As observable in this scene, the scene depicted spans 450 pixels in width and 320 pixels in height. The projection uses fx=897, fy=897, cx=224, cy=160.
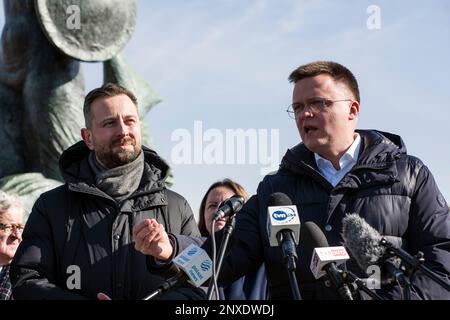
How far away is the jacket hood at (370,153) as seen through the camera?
13.8 ft

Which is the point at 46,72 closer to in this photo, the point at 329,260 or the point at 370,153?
the point at 370,153

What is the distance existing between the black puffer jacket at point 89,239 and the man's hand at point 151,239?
543mm

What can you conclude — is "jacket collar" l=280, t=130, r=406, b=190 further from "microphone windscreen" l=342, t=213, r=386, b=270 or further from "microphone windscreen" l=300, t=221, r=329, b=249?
"microphone windscreen" l=300, t=221, r=329, b=249

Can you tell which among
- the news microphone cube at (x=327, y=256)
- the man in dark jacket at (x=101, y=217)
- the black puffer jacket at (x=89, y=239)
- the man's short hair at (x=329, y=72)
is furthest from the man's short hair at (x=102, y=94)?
the news microphone cube at (x=327, y=256)

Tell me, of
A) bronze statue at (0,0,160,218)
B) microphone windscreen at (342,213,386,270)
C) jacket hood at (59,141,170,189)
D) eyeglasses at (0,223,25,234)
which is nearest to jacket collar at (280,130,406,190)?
microphone windscreen at (342,213,386,270)

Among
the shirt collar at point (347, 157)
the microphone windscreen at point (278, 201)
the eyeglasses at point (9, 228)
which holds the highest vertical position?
the shirt collar at point (347, 157)

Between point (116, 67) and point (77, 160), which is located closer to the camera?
point (77, 160)

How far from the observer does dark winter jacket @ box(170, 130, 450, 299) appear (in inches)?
157

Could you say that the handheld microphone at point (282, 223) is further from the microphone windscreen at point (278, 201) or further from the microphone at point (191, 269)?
the microphone at point (191, 269)

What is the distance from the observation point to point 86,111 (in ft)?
15.6

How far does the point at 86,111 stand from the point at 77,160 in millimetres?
293

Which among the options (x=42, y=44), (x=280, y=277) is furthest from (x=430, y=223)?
(x=42, y=44)

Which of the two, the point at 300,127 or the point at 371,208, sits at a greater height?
the point at 300,127
